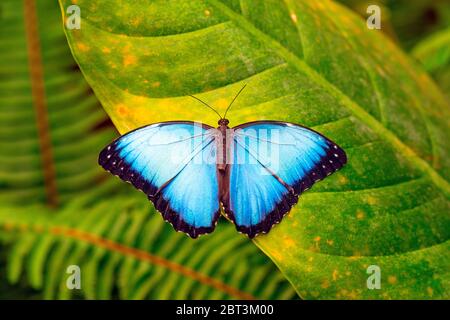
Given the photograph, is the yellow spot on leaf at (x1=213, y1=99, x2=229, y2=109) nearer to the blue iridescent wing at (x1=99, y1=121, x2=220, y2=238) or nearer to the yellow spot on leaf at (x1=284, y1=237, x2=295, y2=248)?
the blue iridescent wing at (x1=99, y1=121, x2=220, y2=238)

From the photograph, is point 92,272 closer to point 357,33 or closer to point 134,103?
point 134,103

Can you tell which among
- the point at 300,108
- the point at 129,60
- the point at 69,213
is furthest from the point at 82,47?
the point at 69,213

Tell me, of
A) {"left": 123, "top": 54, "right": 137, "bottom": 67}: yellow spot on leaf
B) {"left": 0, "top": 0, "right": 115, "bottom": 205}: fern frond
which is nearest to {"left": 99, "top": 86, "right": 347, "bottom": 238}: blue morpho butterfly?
{"left": 123, "top": 54, "right": 137, "bottom": 67}: yellow spot on leaf

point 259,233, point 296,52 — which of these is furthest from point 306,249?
point 296,52

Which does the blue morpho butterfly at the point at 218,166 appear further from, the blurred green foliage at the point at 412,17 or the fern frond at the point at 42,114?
the blurred green foliage at the point at 412,17

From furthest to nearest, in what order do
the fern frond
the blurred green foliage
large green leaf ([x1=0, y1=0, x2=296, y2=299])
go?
1. the blurred green foliage
2. the fern frond
3. large green leaf ([x1=0, y1=0, x2=296, y2=299])

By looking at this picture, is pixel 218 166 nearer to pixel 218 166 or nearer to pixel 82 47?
pixel 218 166
